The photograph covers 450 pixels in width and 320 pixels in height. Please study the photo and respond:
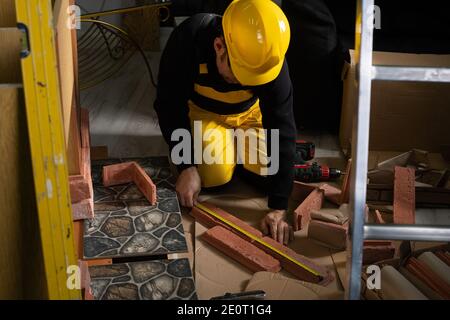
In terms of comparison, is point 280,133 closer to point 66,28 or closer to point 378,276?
point 378,276

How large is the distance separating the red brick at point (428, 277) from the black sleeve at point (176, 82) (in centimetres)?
100

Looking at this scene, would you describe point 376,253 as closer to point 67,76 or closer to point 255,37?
point 255,37

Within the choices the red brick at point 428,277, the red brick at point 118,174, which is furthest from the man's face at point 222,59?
the red brick at point 428,277

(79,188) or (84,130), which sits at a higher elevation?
(84,130)

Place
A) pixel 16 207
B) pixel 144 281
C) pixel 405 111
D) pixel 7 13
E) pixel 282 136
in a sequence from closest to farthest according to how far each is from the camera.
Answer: pixel 16 207
pixel 7 13
pixel 144 281
pixel 282 136
pixel 405 111

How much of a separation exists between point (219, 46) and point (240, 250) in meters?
0.74

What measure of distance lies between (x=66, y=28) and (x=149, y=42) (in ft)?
7.35

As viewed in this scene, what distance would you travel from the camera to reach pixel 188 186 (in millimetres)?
2449

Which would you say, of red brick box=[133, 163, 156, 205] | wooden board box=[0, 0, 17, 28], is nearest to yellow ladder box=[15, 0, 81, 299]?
wooden board box=[0, 0, 17, 28]

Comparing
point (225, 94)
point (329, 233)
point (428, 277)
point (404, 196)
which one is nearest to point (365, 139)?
point (428, 277)

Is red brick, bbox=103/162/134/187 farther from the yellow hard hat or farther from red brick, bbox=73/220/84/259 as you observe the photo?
the yellow hard hat

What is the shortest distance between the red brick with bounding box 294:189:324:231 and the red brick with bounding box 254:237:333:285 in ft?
0.65

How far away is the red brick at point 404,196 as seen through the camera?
228 centimetres
